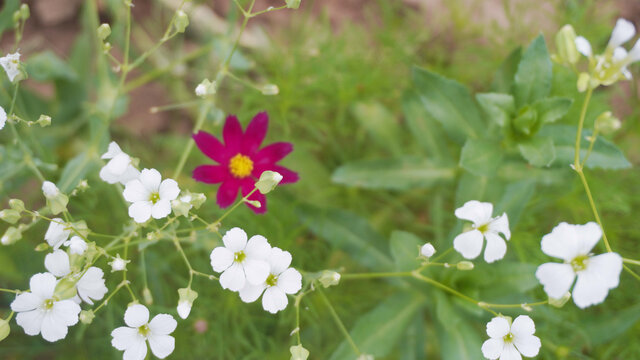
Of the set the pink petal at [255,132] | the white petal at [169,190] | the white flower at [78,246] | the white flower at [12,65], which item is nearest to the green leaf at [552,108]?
the pink petal at [255,132]

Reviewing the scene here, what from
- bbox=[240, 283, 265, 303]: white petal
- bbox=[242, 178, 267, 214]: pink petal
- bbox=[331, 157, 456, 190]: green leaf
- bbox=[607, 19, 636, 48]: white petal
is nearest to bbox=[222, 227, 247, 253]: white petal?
bbox=[240, 283, 265, 303]: white petal

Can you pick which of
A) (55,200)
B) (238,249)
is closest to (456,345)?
(238,249)

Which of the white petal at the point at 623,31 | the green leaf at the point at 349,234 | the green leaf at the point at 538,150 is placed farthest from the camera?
the green leaf at the point at 349,234

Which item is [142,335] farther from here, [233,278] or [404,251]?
[404,251]

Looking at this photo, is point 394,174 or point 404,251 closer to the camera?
point 404,251

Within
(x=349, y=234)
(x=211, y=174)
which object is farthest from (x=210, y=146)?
(x=349, y=234)

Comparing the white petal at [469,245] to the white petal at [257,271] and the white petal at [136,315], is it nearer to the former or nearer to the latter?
the white petal at [257,271]

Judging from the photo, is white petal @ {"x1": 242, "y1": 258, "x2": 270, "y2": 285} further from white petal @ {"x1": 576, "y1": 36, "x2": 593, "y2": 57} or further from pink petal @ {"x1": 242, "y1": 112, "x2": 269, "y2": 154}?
white petal @ {"x1": 576, "y1": 36, "x2": 593, "y2": 57}
